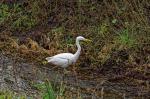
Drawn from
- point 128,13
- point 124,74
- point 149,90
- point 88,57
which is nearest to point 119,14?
point 128,13

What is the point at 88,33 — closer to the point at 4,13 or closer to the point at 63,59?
the point at 63,59

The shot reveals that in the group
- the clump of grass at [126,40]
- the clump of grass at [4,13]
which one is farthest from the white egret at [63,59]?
the clump of grass at [4,13]

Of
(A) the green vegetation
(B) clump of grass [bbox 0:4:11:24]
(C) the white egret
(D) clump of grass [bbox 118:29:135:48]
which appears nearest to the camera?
(C) the white egret

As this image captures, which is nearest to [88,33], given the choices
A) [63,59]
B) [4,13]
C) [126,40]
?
[126,40]

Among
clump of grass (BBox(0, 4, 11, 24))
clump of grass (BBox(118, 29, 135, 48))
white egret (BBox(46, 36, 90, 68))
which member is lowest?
white egret (BBox(46, 36, 90, 68))

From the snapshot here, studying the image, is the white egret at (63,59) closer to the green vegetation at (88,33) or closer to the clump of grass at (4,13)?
the green vegetation at (88,33)

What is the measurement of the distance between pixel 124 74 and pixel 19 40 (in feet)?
9.87

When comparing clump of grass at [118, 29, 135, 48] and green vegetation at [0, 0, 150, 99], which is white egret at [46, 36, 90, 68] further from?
clump of grass at [118, 29, 135, 48]

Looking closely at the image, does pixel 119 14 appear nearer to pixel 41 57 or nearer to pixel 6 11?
pixel 41 57

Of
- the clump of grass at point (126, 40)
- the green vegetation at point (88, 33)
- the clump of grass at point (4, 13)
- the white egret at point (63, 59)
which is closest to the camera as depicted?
the white egret at point (63, 59)

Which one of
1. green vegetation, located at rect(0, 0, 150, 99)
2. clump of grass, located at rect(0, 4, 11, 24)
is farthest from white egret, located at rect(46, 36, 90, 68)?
clump of grass, located at rect(0, 4, 11, 24)

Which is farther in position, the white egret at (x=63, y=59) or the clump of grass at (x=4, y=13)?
the clump of grass at (x=4, y=13)

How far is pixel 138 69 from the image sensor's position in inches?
384

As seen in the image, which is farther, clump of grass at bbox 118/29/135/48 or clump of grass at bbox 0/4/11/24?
clump of grass at bbox 0/4/11/24
